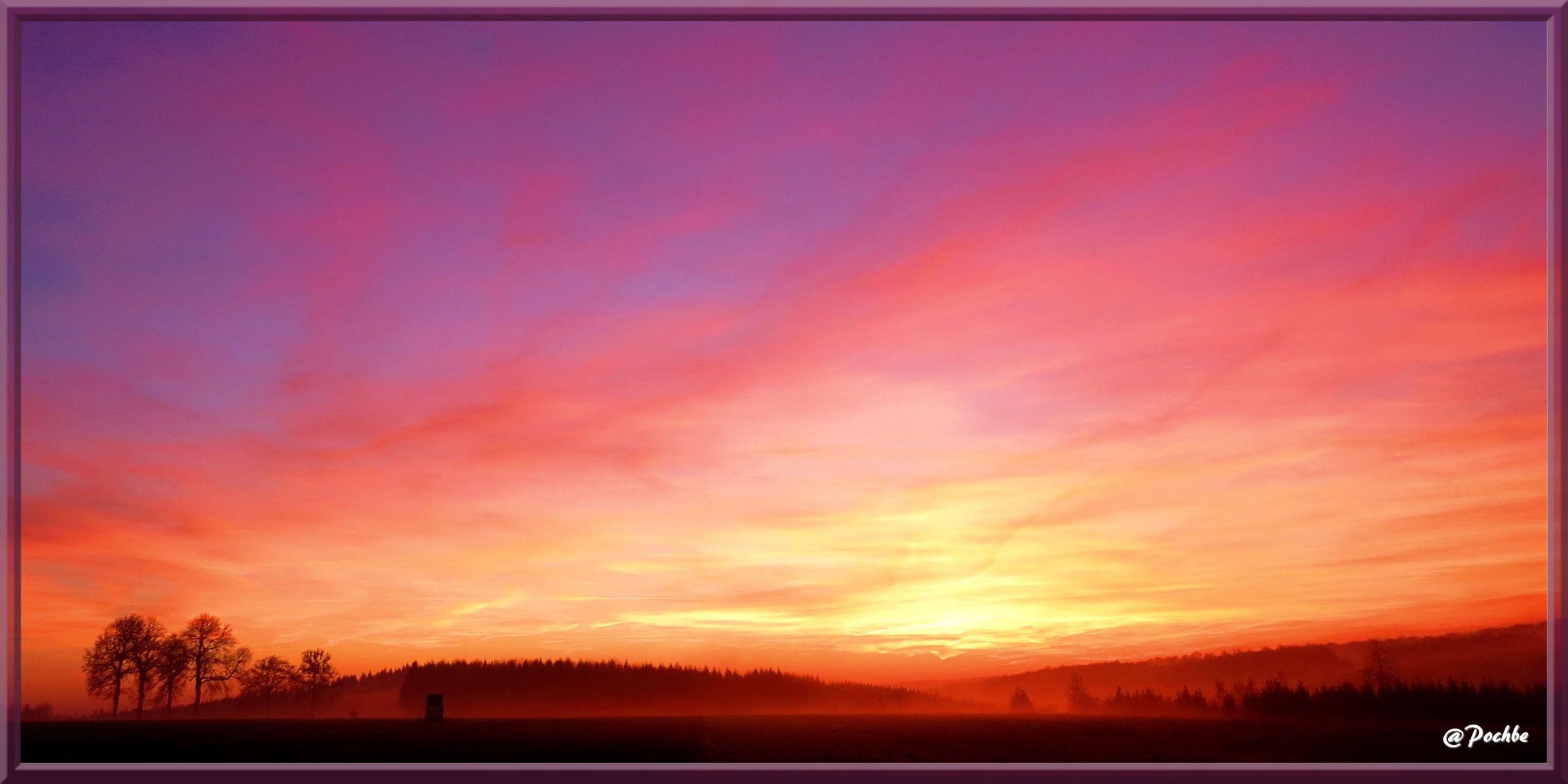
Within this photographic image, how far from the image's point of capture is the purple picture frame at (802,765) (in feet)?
64.6

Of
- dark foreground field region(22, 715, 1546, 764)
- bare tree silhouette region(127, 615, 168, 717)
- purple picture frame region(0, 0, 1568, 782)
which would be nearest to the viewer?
purple picture frame region(0, 0, 1568, 782)

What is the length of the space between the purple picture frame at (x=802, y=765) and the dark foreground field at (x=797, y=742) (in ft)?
4.64

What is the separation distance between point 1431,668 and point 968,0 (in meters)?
19.6

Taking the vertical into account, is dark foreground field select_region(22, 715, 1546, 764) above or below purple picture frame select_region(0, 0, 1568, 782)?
below

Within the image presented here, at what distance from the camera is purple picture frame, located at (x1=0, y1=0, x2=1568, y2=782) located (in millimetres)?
19703

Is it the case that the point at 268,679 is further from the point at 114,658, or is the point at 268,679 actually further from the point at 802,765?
the point at 802,765

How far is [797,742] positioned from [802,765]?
10.5 m

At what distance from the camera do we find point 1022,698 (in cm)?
3441

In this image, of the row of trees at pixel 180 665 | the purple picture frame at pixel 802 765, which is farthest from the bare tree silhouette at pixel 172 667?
the purple picture frame at pixel 802 765

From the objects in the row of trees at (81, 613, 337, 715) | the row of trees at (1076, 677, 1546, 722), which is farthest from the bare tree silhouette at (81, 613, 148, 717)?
the row of trees at (1076, 677, 1546, 722)

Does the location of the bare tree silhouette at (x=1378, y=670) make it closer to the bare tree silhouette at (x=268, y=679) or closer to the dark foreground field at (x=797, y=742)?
the dark foreground field at (x=797, y=742)

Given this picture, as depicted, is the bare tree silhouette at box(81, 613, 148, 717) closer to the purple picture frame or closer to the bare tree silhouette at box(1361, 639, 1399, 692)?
the purple picture frame

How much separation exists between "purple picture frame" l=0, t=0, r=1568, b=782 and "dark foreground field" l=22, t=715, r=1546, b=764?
1415 millimetres

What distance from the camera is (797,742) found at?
30781mm
